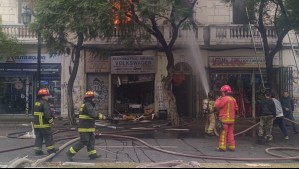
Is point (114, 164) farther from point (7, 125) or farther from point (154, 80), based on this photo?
point (154, 80)

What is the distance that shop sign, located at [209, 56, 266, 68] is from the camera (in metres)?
21.9

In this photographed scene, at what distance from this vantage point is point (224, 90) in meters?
11.9

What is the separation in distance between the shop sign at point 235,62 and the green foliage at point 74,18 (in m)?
7.64

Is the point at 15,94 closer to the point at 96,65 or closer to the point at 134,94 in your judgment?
the point at 96,65

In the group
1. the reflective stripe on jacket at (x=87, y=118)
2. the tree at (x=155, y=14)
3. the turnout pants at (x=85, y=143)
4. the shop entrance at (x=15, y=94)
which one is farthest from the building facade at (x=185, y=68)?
the turnout pants at (x=85, y=143)

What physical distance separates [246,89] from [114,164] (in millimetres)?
14552

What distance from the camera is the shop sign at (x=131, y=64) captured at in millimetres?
21734

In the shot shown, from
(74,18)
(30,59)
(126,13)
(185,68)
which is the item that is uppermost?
(126,13)

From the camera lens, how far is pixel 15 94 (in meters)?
22.7

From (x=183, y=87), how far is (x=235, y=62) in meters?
3.09

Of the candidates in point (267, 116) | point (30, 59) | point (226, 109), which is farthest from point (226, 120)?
point (30, 59)

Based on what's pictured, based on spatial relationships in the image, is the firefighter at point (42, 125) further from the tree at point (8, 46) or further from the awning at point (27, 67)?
the awning at point (27, 67)

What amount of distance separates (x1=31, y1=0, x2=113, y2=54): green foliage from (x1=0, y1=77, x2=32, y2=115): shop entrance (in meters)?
6.93

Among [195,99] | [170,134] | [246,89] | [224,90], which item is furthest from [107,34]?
[246,89]
